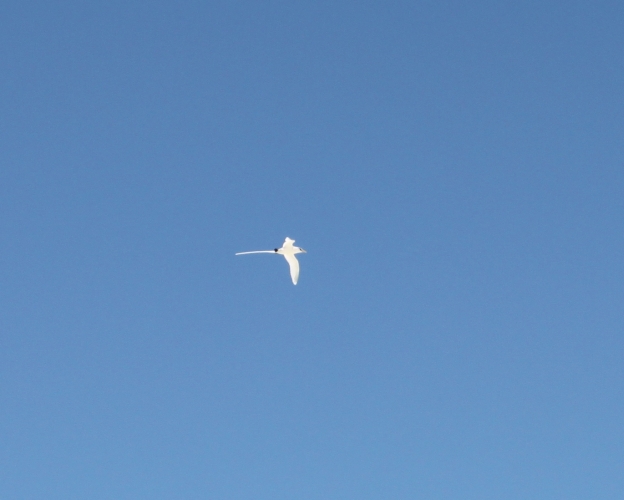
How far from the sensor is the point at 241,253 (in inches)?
1394

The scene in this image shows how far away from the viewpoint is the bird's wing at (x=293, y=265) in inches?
1455

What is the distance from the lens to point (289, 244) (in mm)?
38625

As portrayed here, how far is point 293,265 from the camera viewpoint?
37969 millimetres

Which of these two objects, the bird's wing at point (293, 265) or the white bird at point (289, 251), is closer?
the bird's wing at point (293, 265)

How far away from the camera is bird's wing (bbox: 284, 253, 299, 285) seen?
37.0m

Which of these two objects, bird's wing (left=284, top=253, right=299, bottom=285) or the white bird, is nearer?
bird's wing (left=284, top=253, right=299, bottom=285)

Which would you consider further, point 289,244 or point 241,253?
point 289,244

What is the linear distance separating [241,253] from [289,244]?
4.01 metres
